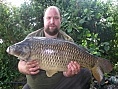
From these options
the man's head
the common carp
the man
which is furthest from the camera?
the man's head

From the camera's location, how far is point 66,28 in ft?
13.5

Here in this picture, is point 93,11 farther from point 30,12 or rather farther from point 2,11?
point 2,11

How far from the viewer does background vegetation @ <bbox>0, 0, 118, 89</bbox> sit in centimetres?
407

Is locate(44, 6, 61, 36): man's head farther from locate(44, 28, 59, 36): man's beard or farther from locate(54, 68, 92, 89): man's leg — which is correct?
locate(54, 68, 92, 89): man's leg

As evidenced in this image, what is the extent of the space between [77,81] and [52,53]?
0.69 meters

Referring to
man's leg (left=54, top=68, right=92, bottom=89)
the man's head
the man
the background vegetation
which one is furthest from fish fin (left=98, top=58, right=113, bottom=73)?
the background vegetation

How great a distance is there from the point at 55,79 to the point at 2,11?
6.14 feet

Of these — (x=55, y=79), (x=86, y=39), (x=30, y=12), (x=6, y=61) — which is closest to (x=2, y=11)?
(x=30, y=12)

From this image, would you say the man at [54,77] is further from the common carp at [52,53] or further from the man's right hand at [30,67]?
the common carp at [52,53]

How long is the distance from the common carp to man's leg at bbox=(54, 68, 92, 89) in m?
0.48

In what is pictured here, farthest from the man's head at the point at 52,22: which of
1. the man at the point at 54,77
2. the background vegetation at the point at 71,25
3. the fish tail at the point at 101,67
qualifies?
the background vegetation at the point at 71,25

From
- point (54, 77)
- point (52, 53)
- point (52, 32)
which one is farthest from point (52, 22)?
point (52, 53)

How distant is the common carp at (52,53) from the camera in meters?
2.13

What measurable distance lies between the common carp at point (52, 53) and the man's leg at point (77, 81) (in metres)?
0.48
